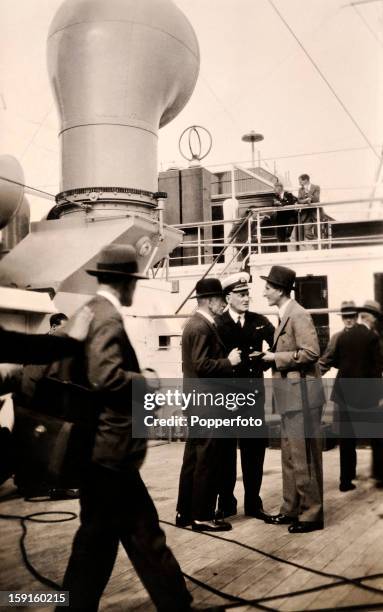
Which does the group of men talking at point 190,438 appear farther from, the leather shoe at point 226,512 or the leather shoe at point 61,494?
the leather shoe at point 61,494

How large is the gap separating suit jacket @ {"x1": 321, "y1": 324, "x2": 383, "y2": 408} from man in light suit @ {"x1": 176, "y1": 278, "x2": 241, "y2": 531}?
1468 millimetres

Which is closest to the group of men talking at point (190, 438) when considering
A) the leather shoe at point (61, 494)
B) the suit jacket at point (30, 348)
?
the suit jacket at point (30, 348)

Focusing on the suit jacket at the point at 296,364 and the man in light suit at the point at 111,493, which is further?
the suit jacket at the point at 296,364

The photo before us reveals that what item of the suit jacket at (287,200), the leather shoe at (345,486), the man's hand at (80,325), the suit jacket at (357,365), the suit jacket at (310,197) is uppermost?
the suit jacket at (287,200)

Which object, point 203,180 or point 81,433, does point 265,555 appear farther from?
point 203,180

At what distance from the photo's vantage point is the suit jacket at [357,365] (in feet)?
15.0

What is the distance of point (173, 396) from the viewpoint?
10.6 feet

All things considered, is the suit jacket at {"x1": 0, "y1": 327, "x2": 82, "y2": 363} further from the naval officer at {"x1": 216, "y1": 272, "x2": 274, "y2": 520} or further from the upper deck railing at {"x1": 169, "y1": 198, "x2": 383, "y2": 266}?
the upper deck railing at {"x1": 169, "y1": 198, "x2": 383, "y2": 266}

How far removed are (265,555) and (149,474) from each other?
204cm

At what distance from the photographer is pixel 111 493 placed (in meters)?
2.10

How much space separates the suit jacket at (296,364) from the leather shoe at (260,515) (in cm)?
63

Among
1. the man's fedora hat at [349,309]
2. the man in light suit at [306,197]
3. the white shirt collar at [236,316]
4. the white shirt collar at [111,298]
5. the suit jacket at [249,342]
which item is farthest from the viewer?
the man in light suit at [306,197]

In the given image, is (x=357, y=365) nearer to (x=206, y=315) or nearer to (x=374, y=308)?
(x=374, y=308)

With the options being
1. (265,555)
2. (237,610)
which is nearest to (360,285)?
(265,555)
